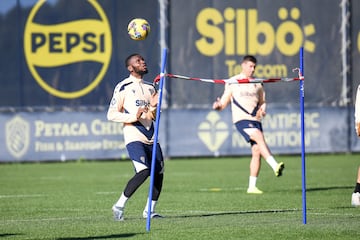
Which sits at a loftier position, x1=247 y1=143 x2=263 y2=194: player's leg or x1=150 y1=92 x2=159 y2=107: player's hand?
x1=150 y1=92 x2=159 y2=107: player's hand

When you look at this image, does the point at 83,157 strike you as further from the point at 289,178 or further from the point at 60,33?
the point at 289,178

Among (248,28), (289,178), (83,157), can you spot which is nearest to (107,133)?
(83,157)

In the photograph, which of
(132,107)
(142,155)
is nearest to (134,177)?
(142,155)

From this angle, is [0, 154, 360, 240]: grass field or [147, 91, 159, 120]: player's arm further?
[147, 91, 159, 120]: player's arm

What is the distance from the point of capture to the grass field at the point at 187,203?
11.3 metres

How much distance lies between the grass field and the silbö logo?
2365 millimetres

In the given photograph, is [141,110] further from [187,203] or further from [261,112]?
[261,112]

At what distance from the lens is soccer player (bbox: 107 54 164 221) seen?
42.6ft

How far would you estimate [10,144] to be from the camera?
86.2 ft

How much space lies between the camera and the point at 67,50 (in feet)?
87.8

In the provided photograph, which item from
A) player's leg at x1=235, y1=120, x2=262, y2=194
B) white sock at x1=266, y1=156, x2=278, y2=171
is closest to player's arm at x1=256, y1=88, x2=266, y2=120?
player's leg at x1=235, y1=120, x2=262, y2=194

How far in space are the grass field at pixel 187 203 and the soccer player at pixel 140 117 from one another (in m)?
0.72

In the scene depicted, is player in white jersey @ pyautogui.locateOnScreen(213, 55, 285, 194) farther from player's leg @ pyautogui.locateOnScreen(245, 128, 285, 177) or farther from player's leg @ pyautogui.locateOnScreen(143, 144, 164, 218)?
player's leg @ pyautogui.locateOnScreen(143, 144, 164, 218)

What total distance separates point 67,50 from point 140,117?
1409 centimetres
